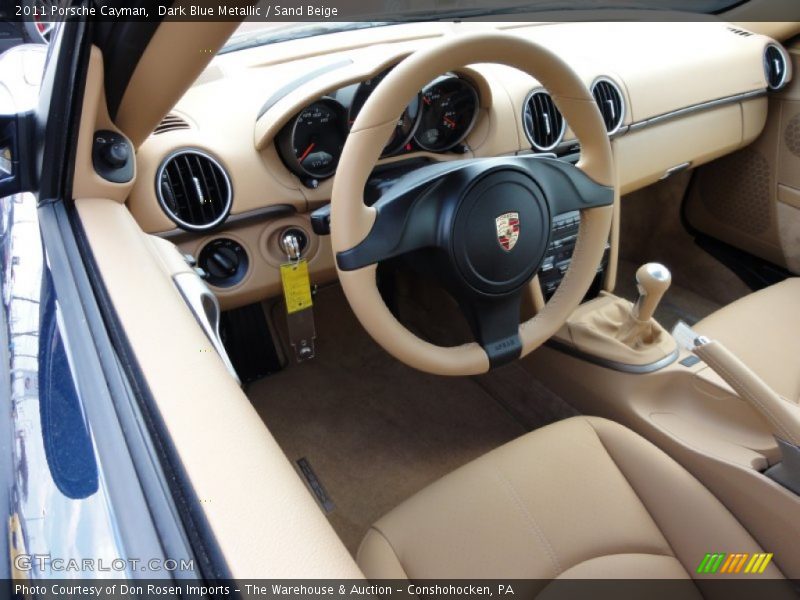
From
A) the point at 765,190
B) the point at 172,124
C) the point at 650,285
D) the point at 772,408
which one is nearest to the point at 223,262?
the point at 172,124

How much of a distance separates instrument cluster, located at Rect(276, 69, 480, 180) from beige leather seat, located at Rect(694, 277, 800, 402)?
87 cm

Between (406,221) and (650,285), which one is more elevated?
(406,221)

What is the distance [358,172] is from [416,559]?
0.65 m

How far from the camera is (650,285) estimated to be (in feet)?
4.31

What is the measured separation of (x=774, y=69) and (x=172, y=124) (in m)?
2.15

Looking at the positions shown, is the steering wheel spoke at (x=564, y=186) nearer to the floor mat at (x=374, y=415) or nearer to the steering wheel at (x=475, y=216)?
the steering wheel at (x=475, y=216)

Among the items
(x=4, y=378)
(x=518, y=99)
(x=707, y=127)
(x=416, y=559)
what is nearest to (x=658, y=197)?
(x=707, y=127)

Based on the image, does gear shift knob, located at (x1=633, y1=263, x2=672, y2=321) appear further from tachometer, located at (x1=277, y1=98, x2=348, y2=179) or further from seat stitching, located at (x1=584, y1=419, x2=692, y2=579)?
tachometer, located at (x1=277, y1=98, x2=348, y2=179)

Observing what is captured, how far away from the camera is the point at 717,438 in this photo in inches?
46.3

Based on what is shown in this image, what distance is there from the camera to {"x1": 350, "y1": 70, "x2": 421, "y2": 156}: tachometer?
1270 millimetres

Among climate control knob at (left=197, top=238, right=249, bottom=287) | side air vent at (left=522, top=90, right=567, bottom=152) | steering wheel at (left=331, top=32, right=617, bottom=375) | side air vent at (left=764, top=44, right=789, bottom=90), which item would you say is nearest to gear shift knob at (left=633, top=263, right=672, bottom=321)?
steering wheel at (left=331, top=32, right=617, bottom=375)

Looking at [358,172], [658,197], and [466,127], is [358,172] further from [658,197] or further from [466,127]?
[658,197]

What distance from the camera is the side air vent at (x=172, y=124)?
117cm

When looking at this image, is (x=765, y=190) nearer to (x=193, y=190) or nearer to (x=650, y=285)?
(x=650, y=285)
